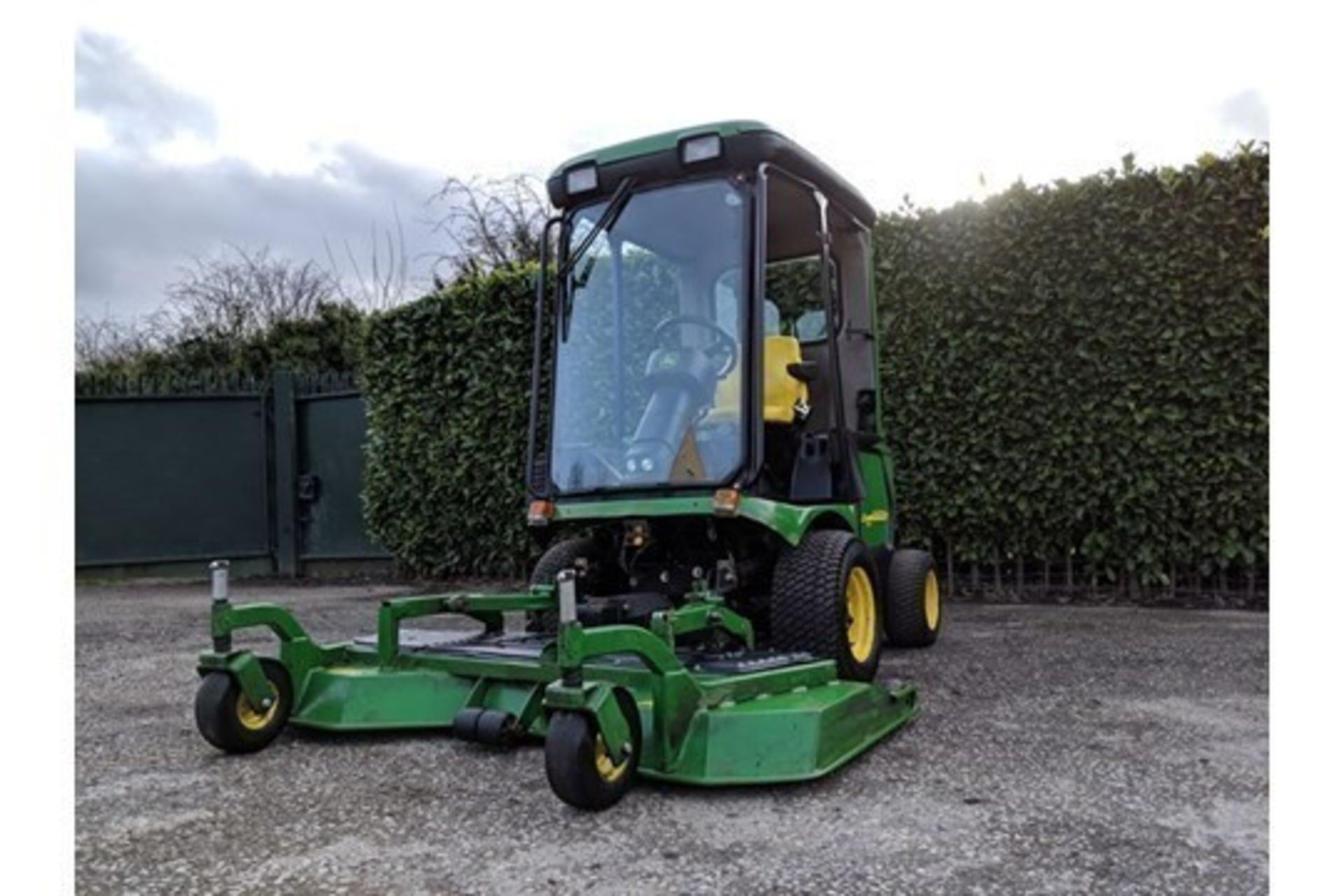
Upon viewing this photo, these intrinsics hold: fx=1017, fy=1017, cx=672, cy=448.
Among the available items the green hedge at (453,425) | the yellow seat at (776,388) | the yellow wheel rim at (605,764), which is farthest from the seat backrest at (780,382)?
the green hedge at (453,425)

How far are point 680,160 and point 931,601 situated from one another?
100 inches

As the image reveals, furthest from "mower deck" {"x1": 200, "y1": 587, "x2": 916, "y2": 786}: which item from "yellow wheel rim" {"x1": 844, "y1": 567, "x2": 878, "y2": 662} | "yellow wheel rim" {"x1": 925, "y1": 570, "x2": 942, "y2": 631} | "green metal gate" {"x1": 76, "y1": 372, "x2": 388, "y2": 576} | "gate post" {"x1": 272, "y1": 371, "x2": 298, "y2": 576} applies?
"gate post" {"x1": 272, "y1": 371, "x2": 298, "y2": 576}

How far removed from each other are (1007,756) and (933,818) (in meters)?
0.64

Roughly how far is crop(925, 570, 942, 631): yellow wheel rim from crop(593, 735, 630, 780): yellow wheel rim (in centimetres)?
273

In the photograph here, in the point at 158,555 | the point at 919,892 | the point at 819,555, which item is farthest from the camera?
the point at 158,555

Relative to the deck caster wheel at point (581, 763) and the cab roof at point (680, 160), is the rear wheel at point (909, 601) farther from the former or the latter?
the deck caster wheel at point (581, 763)

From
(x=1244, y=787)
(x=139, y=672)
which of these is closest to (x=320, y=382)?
(x=139, y=672)

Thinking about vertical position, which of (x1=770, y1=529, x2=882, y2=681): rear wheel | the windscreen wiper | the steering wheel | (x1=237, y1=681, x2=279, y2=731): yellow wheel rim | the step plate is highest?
the windscreen wiper

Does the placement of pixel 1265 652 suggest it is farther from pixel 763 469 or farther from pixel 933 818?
pixel 933 818

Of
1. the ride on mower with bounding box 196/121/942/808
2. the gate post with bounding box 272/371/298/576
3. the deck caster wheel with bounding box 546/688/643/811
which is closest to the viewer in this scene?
the deck caster wheel with bounding box 546/688/643/811

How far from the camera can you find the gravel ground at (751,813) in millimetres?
2213

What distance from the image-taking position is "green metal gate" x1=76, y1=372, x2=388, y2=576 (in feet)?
31.1

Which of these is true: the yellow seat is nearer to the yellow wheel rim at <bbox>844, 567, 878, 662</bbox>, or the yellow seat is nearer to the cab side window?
the yellow wheel rim at <bbox>844, 567, 878, 662</bbox>

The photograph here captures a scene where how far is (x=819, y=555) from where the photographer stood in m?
3.67
